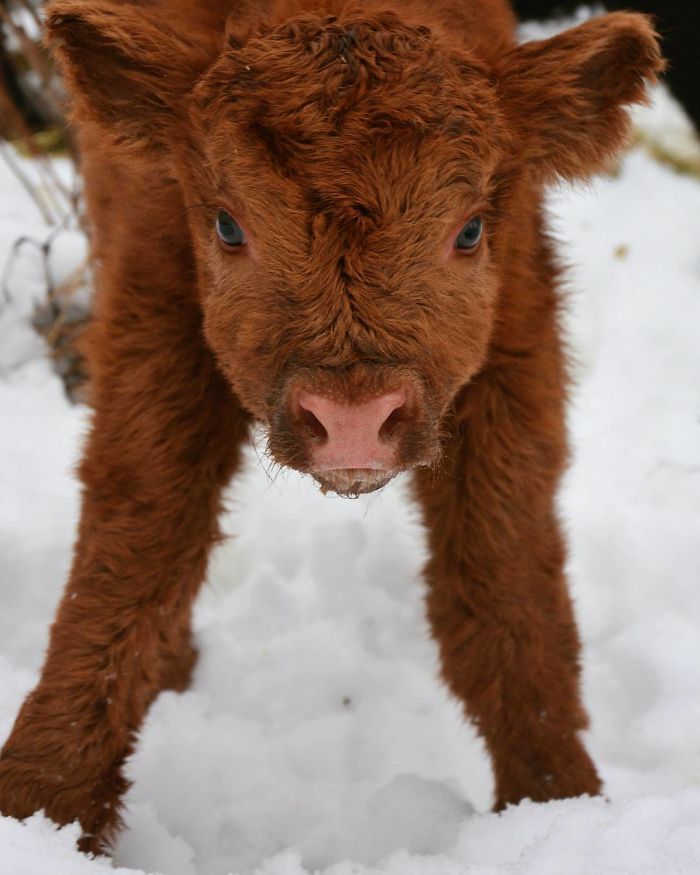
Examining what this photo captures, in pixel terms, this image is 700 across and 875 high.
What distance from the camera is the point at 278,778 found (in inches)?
148

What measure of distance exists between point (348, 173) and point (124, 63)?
75 cm

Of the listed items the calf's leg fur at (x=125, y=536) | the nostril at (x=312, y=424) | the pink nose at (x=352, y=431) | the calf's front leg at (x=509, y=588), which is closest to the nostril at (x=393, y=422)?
the pink nose at (x=352, y=431)

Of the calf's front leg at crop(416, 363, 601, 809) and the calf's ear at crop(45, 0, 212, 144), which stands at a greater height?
the calf's ear at crop(45, 0, 212, 144)

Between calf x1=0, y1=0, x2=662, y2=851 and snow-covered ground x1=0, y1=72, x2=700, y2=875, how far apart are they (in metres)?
0.36

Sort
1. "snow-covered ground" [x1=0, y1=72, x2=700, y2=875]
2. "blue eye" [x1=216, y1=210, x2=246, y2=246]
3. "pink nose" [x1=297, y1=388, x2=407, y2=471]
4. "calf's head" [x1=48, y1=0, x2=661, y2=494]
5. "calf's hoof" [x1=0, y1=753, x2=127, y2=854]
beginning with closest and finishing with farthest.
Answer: "pink nose" [x1=297, y1=388, x2=407, y2=471] → "calf's head" [x1=48, y1=0, x2=661, y2=494] → "blue eye" [x1=216, y1=210, x2=246, y2=246] → "calf's hoof" [x1=0, y1=753, x2=127, y2=854] → "snow-covered ground" [x1=0, y1=72, x2=700, y2=875]

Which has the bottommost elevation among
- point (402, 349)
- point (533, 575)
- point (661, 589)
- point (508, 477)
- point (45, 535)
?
point (661, 589)

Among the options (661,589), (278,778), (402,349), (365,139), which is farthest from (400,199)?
(661,589)

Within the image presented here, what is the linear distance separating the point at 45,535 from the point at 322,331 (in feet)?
7.57

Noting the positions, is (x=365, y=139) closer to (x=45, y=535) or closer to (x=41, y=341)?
(x=45, y=535)

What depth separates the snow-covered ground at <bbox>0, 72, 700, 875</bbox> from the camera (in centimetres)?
308

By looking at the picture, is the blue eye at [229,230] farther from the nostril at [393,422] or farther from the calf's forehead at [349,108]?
the nostril at [393,422]

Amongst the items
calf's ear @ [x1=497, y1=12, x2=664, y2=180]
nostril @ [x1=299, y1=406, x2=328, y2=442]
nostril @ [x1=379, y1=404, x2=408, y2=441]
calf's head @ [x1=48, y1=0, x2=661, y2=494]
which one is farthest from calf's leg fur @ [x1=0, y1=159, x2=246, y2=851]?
calf's ear @ [x1=497, y1=12, x2=664, y2=180]

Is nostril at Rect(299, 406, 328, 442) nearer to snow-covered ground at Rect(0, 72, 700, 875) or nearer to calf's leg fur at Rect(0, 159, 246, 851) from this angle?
calf's leg fur at Rect(0, 159, 246, 851)

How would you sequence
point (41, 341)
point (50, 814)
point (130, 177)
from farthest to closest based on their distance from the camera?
point (41, 341) < point (130, 177) < point (50, 814)
